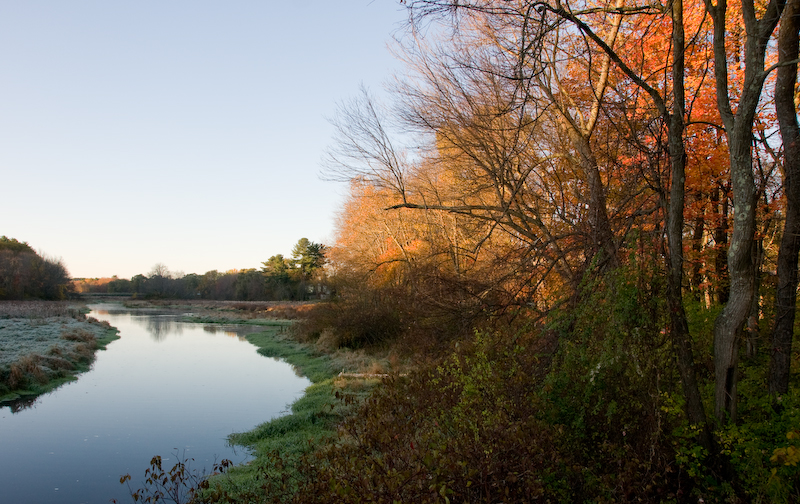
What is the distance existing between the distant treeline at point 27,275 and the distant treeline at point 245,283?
20382 mm

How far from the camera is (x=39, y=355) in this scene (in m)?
18.7

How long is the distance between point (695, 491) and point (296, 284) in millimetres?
70334

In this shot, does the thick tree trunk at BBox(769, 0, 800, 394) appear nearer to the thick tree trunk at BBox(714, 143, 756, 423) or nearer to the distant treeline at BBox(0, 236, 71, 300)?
the thick tree trunk at BBox(714, 143, 756, 423)

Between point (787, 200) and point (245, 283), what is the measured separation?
83.0 metres

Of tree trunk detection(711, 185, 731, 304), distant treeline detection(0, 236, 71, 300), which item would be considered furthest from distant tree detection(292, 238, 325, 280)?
tree trunk detection(711, 185, 731, 304)

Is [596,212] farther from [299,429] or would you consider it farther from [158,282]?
[158,282]

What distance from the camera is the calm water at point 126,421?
8.82m

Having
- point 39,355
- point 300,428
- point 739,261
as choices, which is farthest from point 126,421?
point 739,261

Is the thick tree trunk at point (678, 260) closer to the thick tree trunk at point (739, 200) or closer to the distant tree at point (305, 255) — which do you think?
the thick tree trunk at point (739, 200)

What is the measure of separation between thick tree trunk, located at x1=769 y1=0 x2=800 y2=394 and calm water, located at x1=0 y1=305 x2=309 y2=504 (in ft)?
28.0

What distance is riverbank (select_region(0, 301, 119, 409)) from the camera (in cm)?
1536

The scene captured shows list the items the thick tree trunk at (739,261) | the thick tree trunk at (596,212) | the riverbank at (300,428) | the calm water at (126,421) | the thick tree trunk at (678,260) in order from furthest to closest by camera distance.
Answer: the calm water at (126,421) < the riverbank at (300,428) < the thick tree trunk at (596,212) < the thick tree trunk at (678,260) < the thick tree trunk at (739,261)

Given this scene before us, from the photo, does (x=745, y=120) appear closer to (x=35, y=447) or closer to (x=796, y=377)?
(x=796, y=377)

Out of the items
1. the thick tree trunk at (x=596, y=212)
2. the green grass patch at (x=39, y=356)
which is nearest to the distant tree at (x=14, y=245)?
the green grass patch at (x=39, y=356)
